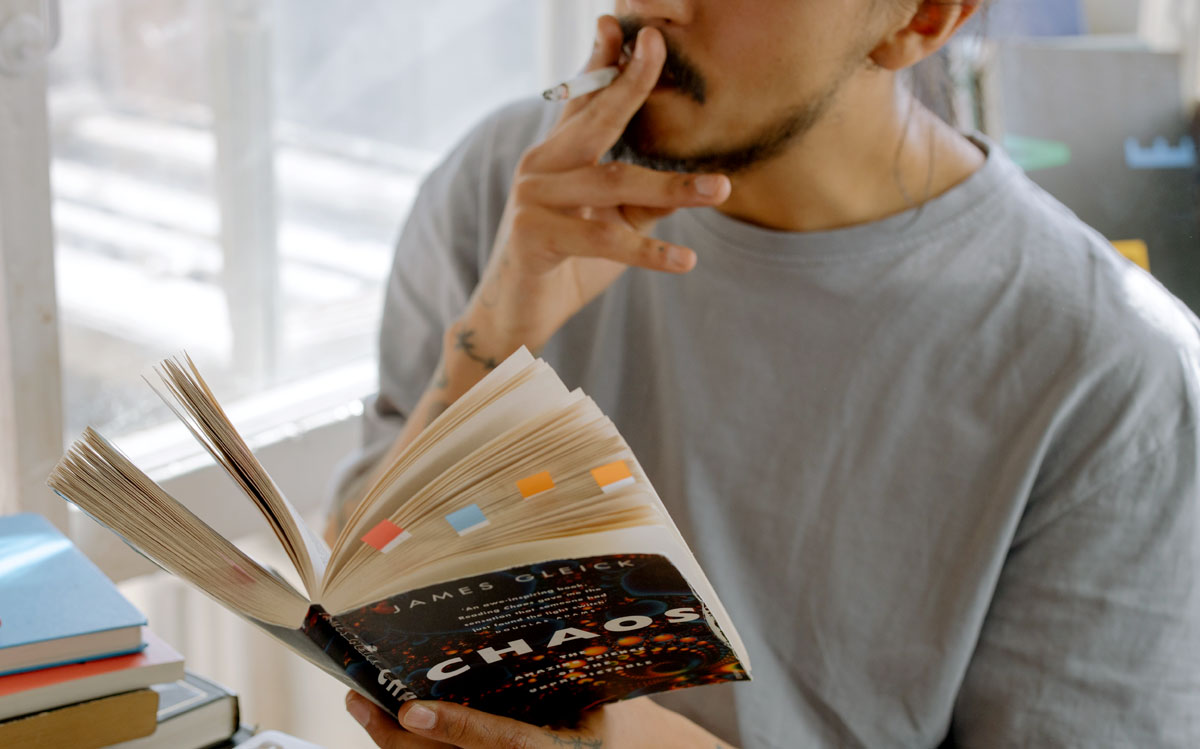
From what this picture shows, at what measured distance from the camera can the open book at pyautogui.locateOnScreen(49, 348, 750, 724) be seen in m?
0.51

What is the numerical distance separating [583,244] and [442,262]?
0.97 feet

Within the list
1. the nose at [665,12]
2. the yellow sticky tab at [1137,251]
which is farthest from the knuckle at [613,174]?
the yellow sticky tab at [1137,251]

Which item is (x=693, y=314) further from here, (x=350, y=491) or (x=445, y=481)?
(x=445, y=481)

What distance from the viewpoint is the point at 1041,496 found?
0.90 metres

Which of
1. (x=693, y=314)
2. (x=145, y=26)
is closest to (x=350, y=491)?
(x=693, y=314)

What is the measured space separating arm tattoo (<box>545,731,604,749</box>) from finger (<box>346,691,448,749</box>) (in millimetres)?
72

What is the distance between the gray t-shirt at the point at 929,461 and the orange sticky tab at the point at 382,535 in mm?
500

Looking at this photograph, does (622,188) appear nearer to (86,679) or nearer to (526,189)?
(526,189)

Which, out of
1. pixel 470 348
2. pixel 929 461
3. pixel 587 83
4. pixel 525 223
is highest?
pixel 587 83

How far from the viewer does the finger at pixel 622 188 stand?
0.85 m

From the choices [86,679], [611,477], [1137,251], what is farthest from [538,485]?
[1137,251]

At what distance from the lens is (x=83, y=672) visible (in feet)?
2.15

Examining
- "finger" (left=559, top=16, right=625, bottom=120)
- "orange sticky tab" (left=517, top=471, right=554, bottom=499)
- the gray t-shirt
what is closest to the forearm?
the gray t-shirt

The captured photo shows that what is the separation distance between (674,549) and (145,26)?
3.11 feet
